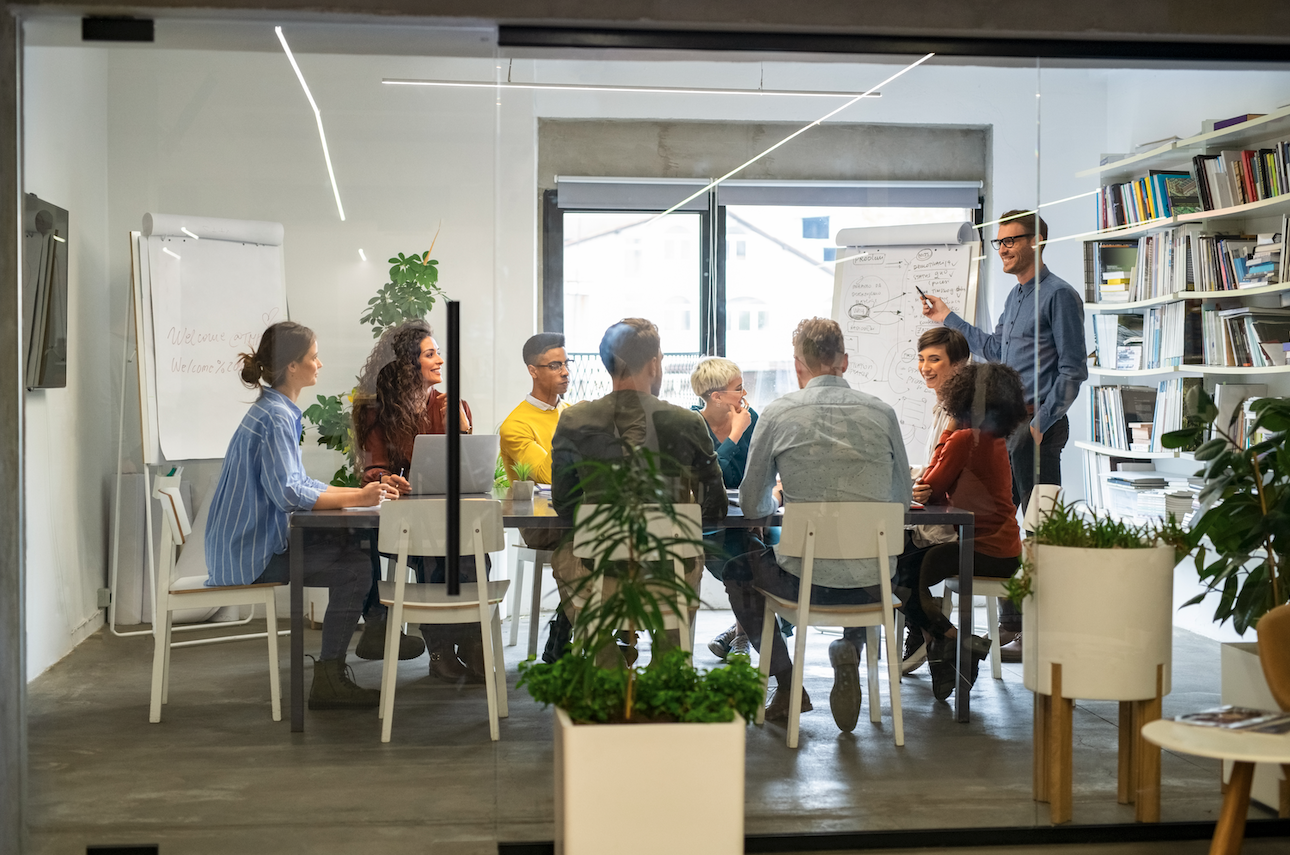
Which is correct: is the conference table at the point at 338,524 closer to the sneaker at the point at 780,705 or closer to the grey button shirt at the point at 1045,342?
the sneaker at the point at 780,705

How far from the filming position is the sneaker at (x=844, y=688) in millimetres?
3465

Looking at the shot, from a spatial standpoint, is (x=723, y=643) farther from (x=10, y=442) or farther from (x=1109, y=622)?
(x=10, y=442)

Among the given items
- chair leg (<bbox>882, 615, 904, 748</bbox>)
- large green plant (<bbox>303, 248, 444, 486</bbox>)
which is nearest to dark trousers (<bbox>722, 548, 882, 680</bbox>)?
chair leg (<bbox>882, 615, 904, 748</bbox>)

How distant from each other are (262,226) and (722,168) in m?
1.43

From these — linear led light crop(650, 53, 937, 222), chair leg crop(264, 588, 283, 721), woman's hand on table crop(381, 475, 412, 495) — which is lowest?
chair leg crop(264, 588, 283, 721)

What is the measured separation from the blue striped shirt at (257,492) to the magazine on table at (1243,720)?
2.53 m

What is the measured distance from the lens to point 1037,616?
344cm

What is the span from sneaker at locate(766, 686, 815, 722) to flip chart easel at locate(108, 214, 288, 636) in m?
1.88

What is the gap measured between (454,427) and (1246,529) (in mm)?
2499

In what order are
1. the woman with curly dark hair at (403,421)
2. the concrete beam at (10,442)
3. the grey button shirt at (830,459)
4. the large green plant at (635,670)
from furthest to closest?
1. the grey button shirt at (830,459)
2. the woman with curly dark hair at (403,421)
3. the concrete beam at (10,442)
4. the large green plant at (635,670)

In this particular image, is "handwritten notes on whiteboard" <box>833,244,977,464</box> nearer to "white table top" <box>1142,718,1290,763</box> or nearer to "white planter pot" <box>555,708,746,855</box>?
"white table top" <box>1142,718,1290,763</box>

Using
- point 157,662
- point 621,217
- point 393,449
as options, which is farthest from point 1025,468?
point 157,662

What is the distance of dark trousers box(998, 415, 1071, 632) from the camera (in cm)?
353

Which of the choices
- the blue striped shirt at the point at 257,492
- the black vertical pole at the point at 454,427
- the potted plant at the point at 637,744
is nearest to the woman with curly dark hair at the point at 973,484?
the potted plant at the point at 637,744
